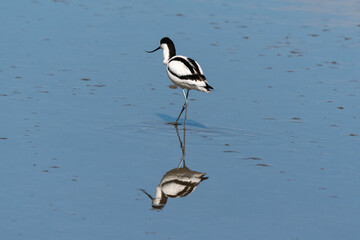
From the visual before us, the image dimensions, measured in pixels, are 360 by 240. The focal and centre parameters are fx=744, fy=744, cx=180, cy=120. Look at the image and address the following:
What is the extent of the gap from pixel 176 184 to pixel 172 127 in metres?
2.62

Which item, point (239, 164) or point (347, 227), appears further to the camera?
point (239, 164)

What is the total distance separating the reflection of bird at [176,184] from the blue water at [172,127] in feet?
0.33

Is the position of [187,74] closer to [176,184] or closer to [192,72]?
[192,72]

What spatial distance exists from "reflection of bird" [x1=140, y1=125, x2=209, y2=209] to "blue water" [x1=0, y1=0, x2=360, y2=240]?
0.10 metres

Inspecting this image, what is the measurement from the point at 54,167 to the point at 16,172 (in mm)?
473

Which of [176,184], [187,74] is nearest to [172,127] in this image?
[187,74]

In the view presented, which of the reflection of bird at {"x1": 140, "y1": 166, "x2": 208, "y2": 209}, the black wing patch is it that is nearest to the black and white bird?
the black wing patch

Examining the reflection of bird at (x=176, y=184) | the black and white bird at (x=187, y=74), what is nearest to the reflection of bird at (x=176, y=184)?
the reflection of bird at (x=176, y=184)

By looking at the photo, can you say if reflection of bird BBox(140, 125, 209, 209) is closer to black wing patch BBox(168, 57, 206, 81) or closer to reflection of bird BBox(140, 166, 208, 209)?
reflection of bird BBox(140, 166, 208, 209)

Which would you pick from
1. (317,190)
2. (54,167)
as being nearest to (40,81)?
(54,167)

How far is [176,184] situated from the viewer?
8.51 metres

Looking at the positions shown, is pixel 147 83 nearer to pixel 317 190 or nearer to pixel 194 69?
pixel 194 69

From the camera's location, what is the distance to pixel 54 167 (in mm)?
8766

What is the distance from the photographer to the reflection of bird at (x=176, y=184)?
26.2 feet
